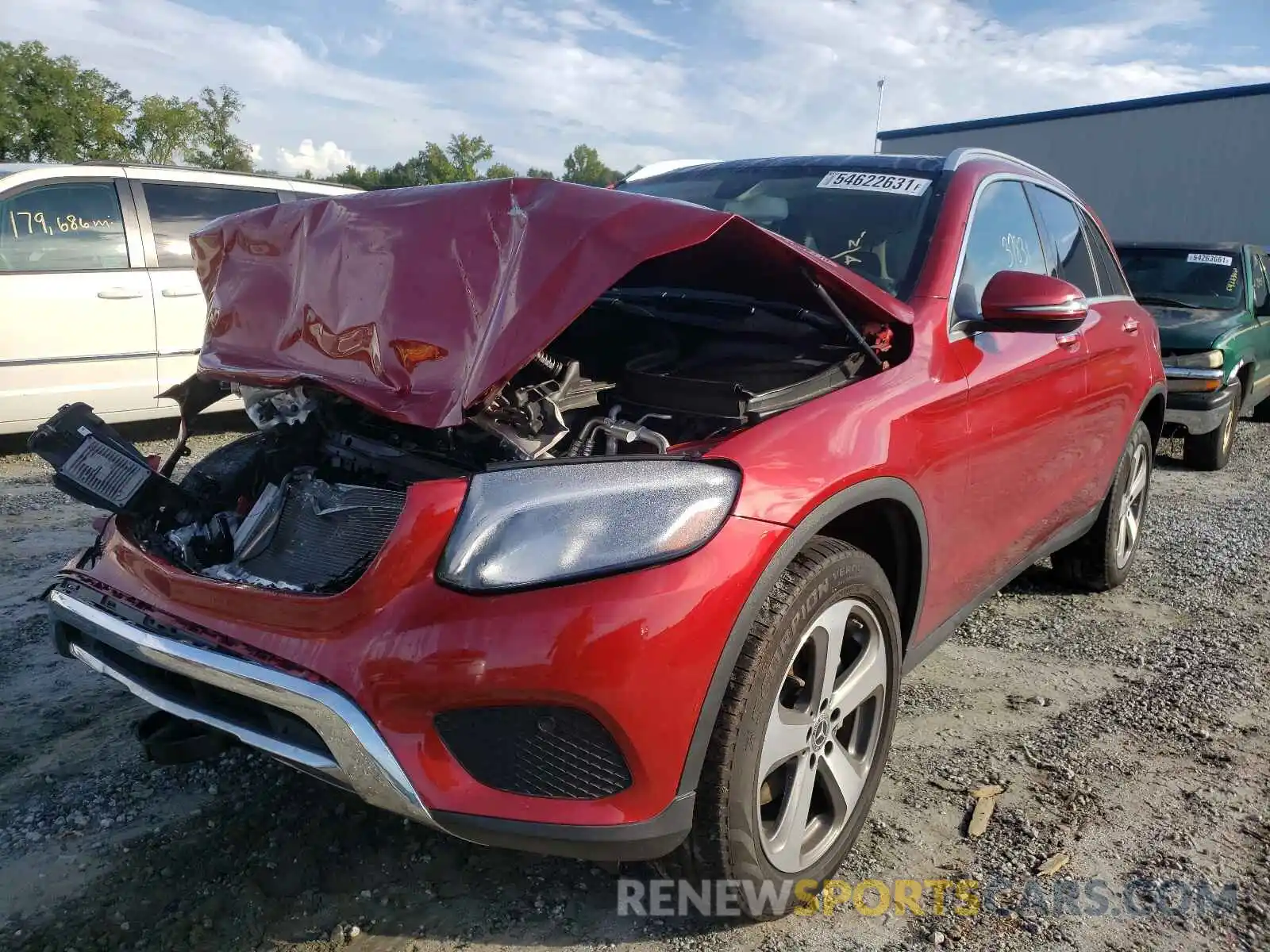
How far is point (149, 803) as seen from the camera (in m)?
2.42

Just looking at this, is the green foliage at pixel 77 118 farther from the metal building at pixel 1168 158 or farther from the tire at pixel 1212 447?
the tire at pixel 1212 447

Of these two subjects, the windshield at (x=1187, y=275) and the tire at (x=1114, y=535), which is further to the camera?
the windshield at (x=1187, y=275)

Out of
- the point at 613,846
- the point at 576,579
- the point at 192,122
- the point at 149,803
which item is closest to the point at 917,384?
the point at 576,579

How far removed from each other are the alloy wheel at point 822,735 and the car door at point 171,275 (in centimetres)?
529

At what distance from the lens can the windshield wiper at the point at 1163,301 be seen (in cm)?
784

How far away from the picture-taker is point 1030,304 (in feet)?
8.25

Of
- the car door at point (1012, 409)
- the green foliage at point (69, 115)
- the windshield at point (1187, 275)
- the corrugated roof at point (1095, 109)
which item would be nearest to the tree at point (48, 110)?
the green foliage at point (69, 115)

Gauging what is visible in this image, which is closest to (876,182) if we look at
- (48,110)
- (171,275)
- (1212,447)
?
(171,275)

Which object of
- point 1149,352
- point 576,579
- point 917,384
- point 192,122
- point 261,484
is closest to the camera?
point 576,579

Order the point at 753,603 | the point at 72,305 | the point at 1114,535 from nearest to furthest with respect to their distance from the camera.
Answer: the point at 753,603 → the point at 1114,535 → the point at 72,305

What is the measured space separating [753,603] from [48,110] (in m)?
37.0

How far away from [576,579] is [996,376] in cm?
162

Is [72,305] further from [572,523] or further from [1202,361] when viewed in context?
[1202,361]

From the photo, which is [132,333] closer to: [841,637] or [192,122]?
[841,637]
